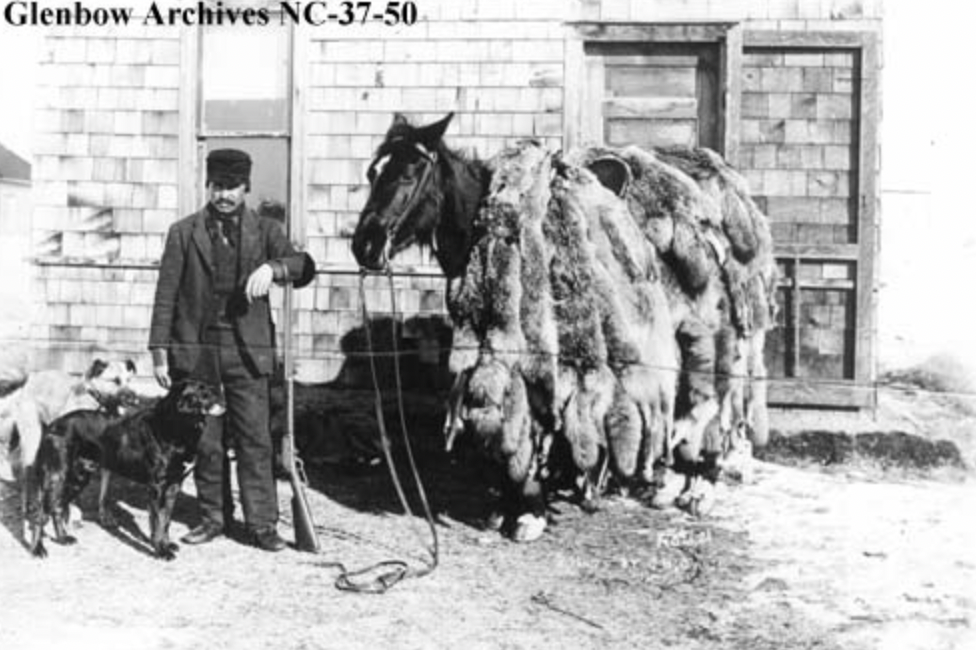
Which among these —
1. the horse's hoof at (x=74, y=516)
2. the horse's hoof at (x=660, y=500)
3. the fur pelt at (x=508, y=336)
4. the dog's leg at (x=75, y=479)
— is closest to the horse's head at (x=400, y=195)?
the fur pelt at (x=508, y=336)

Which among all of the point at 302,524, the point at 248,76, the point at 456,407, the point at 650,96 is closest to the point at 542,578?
the point at 456,407


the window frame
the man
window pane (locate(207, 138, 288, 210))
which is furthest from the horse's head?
window pane (locate(207, 138, 288, 210))

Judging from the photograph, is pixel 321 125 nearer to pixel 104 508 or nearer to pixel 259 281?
pixel 259 281

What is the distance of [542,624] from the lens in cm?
450

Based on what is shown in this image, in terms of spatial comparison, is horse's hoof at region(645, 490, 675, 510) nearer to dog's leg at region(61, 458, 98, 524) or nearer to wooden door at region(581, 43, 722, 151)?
wooden door at region(581, 43, 722, 151)

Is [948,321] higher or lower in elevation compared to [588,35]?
lower

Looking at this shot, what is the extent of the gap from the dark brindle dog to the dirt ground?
181 millimetres

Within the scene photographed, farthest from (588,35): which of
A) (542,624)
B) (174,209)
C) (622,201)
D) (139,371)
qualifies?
(542,624)

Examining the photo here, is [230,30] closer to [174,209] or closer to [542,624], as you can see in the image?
[174,209]

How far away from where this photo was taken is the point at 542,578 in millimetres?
5176

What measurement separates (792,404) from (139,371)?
516 cm

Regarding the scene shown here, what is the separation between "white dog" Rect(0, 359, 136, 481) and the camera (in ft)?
18.1

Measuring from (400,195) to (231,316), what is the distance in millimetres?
1113

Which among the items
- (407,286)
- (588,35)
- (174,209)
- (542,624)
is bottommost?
(542,624)
